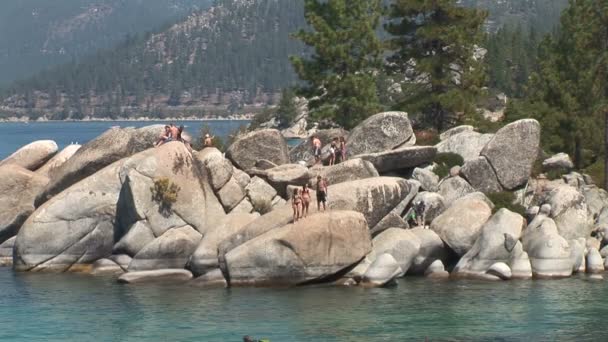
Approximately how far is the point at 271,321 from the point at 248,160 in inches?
759

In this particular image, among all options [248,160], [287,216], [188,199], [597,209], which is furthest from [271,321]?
[597,209]

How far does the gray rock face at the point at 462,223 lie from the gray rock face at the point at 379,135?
8.61 m

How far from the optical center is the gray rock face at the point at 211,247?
51188 millimetres

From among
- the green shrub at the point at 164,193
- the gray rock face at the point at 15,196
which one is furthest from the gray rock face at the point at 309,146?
the gray rock face at the point at 15,196

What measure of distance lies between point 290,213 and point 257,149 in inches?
432

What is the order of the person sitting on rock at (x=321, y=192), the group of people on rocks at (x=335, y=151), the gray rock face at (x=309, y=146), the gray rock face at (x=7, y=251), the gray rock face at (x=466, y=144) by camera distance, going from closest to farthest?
the person sitting on rock at (x=321, y=192), the gray rock face at (x=7, y=251), the group of people on rocks at (x=335, y=151), the gray rock face at (x=466, y=144), the gray rock face at (x=309, y=146)

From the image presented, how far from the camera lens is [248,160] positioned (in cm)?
6031

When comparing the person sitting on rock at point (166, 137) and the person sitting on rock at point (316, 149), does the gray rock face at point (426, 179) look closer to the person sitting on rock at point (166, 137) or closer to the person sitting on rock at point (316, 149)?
the person sitting on rock at point (316, 149)

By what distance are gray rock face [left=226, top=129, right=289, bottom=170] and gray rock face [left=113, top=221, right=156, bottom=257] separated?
8.16m

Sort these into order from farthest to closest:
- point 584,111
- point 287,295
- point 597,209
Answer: point 584,111 → point 597,209 → point 287,295

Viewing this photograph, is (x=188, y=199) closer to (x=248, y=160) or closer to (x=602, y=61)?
(x=248, y=160)

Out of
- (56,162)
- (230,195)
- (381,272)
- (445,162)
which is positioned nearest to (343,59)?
(445,162)

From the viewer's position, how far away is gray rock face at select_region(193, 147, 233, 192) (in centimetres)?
5662

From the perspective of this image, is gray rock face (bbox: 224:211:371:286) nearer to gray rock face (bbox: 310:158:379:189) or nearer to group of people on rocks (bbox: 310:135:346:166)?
gray rock face (bbox: 310:158:379:189)
